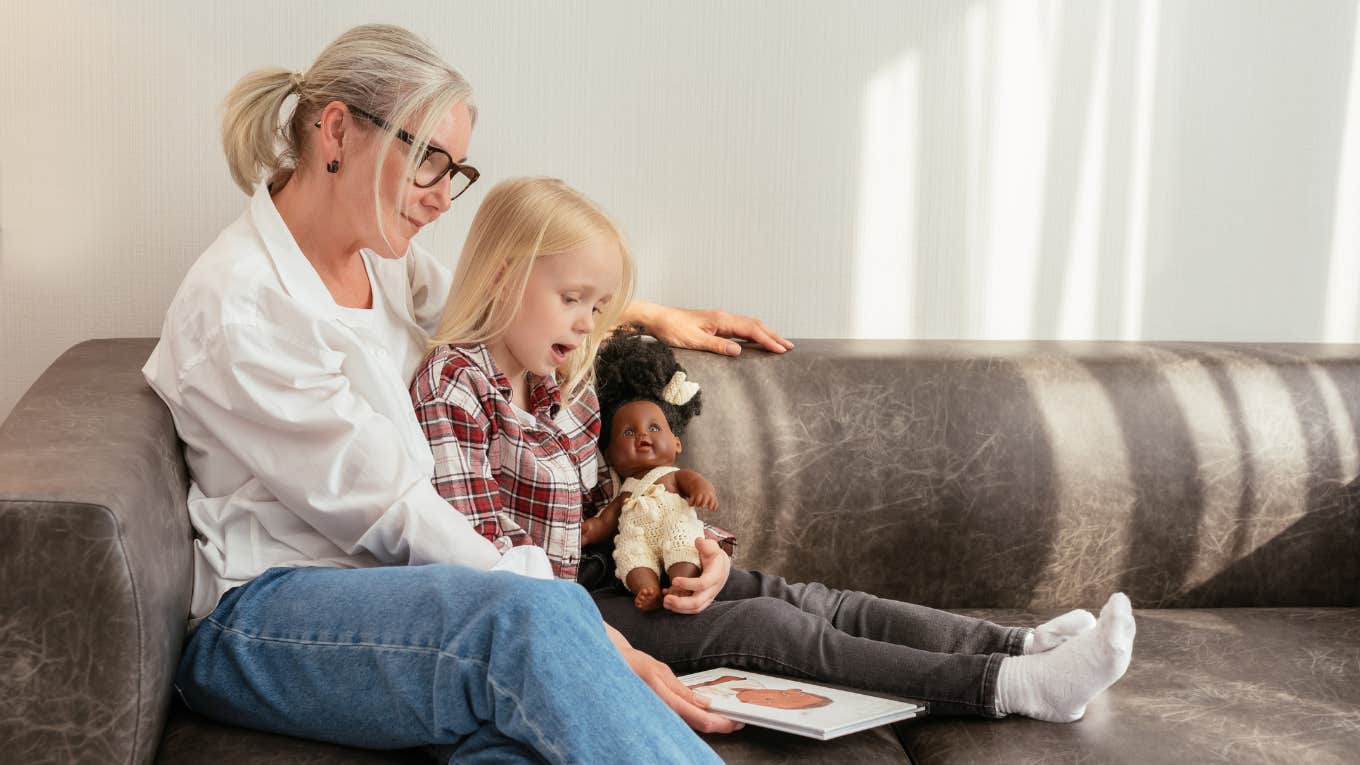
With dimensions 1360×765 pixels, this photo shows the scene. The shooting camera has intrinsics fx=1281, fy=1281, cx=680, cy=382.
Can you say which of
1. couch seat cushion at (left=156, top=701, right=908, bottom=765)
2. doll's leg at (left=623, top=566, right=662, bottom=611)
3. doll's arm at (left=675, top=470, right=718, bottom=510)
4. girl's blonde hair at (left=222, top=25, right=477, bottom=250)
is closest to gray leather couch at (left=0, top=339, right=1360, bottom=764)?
doll's arm at (left=675, top=470, right=718, bottom=510)

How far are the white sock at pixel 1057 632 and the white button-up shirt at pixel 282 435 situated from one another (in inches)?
27.3

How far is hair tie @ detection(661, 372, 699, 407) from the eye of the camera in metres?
1.81

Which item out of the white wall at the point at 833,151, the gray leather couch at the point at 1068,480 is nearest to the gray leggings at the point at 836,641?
the gray leather couch at the point at 1068,480

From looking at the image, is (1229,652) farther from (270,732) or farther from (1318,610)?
(270,732)

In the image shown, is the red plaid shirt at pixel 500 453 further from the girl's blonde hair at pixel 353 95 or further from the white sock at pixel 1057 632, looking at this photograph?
the white sock at pixel 1057 632

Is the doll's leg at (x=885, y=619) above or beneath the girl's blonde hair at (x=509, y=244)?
beneath

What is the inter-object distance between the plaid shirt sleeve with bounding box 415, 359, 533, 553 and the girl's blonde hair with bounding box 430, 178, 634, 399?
0.09 metres

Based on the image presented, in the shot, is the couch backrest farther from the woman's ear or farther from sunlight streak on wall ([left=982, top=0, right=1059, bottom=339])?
the woman's ear

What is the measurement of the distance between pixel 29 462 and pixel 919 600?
1.25m

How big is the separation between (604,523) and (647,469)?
0.32 ft

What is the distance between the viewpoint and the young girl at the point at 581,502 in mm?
1526

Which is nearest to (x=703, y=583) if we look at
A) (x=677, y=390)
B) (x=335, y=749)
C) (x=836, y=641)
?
(x=836, y=641)

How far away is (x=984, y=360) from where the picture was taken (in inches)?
78.4

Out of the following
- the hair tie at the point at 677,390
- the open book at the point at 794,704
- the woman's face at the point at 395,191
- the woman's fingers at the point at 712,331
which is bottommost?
the open book at the point at 794,704
